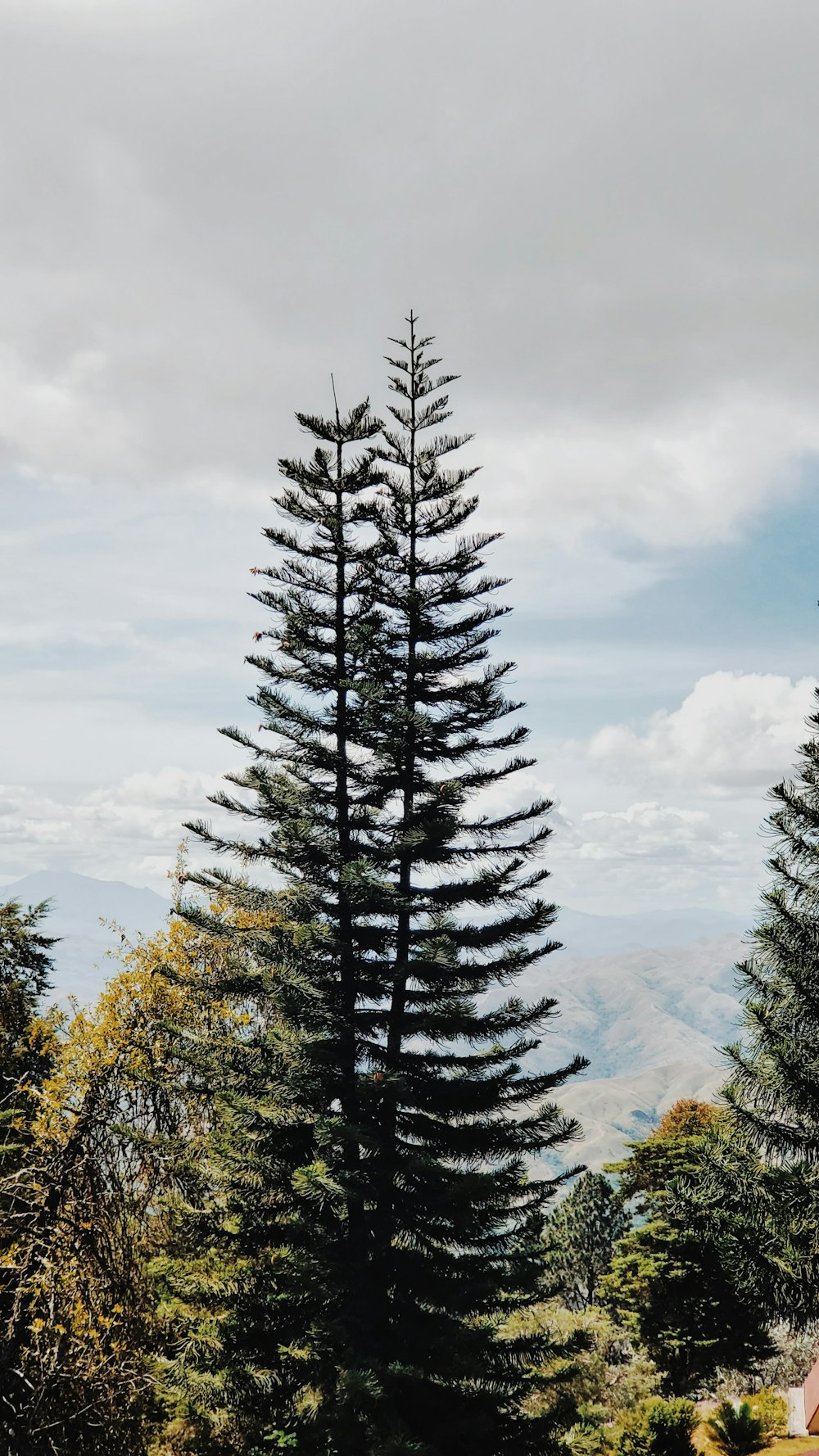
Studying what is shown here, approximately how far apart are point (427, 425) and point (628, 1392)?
27382 millimetres

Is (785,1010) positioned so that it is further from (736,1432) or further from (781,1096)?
(736,1432)

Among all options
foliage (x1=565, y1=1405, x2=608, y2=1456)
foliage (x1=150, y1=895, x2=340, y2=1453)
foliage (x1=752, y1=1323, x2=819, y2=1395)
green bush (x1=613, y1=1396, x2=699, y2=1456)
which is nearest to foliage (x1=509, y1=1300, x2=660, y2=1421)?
foliage (x1=565, y1=1405, x2=608, y2=1456)

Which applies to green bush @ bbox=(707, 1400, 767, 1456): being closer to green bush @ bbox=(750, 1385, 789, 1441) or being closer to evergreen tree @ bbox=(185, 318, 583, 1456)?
green bush @ bbox=(750, 1385, 789, 1441)

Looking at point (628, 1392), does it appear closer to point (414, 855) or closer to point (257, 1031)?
point (257, 1031)

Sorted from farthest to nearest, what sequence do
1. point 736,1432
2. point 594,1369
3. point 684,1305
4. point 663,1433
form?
point 594,1369
point 684,1305
point 736,1432
point 663,1433

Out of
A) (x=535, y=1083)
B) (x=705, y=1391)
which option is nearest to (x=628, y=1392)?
(x=705, y=1391)

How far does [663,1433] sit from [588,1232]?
2977cm

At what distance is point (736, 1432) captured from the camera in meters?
19.2

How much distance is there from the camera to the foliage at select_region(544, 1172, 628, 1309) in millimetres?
41406

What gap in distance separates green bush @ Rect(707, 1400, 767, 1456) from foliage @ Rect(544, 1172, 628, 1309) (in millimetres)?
20524

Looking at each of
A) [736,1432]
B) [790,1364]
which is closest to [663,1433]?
[736,1432]

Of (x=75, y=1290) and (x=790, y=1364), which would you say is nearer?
(x=75, y=1290)

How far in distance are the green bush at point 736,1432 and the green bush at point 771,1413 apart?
0.50 meters

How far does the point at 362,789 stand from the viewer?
1410cm
